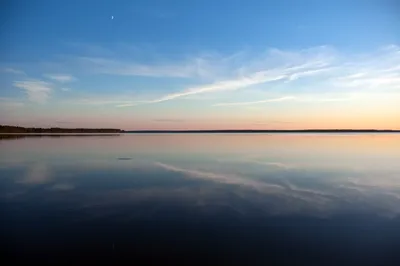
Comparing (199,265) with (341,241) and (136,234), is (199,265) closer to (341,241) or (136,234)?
(136,234)

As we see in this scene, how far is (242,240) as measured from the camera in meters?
4.18

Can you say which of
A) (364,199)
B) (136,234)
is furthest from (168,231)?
(364,199)

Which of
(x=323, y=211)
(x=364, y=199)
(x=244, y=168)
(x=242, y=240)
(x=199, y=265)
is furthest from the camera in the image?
(x=244, y=168)

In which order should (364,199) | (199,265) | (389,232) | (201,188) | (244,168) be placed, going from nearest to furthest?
(199,265) < (389,232) < (364,199) < (201,188) < (244,168)

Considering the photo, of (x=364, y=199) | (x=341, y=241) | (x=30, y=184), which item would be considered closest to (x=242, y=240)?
(x=341, y=241)

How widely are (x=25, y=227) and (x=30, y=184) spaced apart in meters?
3.47

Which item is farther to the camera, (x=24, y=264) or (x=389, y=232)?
(x=389, y=232)

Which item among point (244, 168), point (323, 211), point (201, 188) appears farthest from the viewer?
point (244, 168)

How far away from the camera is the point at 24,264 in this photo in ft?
11.5

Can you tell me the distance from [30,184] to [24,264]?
4.71m

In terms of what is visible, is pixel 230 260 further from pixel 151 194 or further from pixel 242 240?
pixel 151 194

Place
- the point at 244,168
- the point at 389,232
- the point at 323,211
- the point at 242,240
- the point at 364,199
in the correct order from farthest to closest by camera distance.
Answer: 1. the point at 244,168
2. the point at 364,199
3. the point at 323,211
4. the point at 389,232
5. the point at 242,240

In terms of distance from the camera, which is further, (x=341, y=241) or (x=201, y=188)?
(x=201, y=188)

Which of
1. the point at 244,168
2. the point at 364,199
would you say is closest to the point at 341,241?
the point at 364,199
